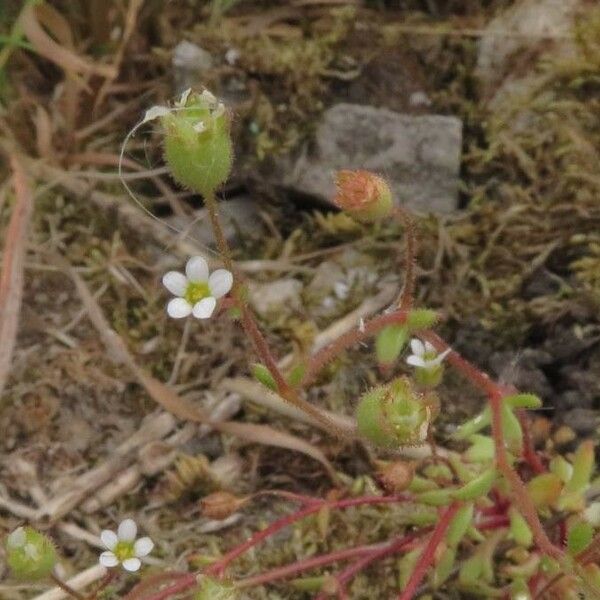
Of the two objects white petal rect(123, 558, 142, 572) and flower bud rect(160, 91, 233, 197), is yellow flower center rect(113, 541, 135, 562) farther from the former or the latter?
flower bud rect(160, 91, 233, 197)

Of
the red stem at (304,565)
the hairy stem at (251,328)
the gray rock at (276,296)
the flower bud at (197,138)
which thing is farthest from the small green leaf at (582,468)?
the flower bud at (197,138)

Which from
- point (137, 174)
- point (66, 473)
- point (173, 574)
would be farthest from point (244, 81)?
point (173, 574)

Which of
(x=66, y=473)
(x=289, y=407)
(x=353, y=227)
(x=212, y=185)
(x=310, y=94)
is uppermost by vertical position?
(x=212, y=185)

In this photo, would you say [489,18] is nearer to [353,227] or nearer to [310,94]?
[310,94]

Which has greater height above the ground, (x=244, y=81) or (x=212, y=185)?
(x=212, y=185)

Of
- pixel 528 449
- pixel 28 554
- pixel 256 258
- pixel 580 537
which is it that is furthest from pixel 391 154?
pixel 28 554

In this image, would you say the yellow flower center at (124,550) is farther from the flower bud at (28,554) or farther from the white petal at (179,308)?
the white petal at (179,308)
